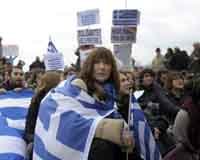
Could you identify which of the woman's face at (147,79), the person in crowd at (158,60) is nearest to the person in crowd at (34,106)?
the woman's face at (147,79)

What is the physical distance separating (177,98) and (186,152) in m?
2.54

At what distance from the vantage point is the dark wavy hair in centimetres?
509

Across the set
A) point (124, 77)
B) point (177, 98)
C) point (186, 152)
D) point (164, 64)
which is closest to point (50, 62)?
point (177, 98)

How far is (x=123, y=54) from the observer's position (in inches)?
275

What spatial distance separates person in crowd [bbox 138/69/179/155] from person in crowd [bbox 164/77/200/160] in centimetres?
182

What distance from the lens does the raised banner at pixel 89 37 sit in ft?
28.9

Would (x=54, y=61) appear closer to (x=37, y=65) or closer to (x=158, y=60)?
(x=158, y=60)

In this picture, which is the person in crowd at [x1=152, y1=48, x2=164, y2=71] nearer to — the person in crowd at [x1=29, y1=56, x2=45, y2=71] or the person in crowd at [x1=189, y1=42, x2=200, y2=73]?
the person in crowd at [x1=29, y1=56, x2=45, y2=71]

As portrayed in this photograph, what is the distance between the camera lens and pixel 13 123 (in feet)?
21.5

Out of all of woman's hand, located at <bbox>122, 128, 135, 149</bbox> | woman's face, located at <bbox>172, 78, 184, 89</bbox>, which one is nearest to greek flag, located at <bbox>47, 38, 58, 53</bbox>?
woman's face, located at <bbox>172, 78, 184, 89</bbox>

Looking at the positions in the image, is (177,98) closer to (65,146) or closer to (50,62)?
(50,62)

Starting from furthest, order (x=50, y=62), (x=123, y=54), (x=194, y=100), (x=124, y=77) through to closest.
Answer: (x=50, y=62) → (x=123, y=54) → (x=124, y=77) → (x=194, y=100)

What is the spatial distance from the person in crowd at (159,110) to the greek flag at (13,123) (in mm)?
1550

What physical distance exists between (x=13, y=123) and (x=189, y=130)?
2.09 meters
